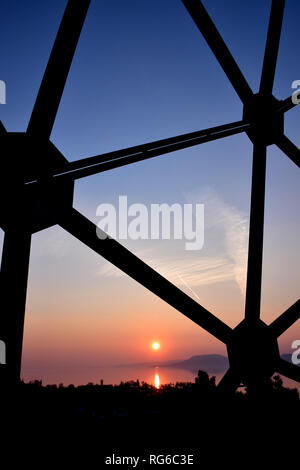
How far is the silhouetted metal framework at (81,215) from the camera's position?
2564 mm

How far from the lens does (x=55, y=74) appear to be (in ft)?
9.59

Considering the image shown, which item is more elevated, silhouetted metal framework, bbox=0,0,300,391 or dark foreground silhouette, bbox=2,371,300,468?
silhouetted metal framework, bbox=0,0,300,391

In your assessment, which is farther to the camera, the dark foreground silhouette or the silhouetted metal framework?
the dark foreground silhouette

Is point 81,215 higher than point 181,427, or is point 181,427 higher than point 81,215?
point 81,215

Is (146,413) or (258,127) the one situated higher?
(258,127)

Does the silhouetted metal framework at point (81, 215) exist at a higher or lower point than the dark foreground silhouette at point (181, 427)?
higher

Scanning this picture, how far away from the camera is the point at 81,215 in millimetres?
3184

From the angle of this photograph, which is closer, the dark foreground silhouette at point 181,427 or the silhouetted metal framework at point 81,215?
the silhouetted metal framework at point 81,215

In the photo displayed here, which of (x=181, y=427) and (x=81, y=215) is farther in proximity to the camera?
(x=181, y=427)

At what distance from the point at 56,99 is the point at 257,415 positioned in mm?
4697

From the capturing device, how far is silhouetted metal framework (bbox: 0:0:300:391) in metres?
2.56
